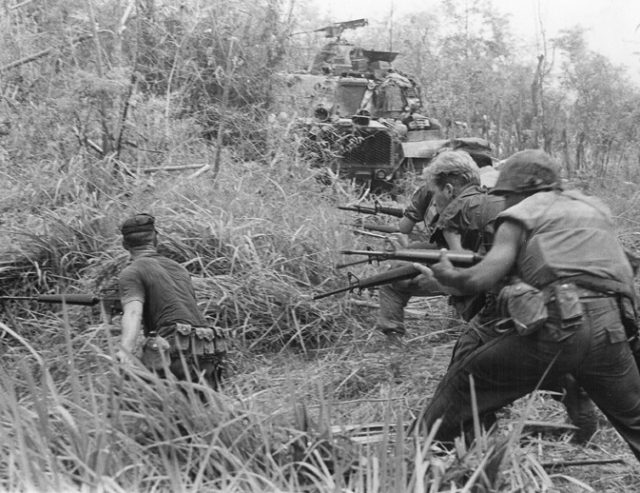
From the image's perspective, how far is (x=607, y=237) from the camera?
3.37 meters

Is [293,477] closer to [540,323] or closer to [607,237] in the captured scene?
[540,323]

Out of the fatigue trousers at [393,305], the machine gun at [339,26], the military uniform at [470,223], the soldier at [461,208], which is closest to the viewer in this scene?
the military uniform at [470,223]

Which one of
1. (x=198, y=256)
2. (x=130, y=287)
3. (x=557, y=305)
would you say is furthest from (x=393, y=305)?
(x=557, y=305)

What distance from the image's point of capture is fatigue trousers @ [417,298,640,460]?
3291 millimetres

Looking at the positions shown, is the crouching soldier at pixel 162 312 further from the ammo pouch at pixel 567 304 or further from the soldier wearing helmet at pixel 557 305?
the ammo pouch at pixel 567 304

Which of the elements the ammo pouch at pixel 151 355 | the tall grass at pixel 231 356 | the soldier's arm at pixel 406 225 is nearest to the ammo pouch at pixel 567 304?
the tall grass at pixel 231 356

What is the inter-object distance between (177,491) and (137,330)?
162 cm

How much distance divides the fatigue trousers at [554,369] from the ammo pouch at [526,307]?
0.05 metres

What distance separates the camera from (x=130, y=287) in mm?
4172

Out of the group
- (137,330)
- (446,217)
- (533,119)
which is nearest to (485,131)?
(533,119)

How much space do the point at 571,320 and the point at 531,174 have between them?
62cm

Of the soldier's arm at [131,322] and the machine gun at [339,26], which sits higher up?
the machine gun at [339,26]

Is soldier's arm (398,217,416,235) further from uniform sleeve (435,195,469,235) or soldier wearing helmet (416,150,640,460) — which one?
soldier wearing helmet (416,150,640,460)

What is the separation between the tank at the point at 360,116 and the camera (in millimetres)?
10203
